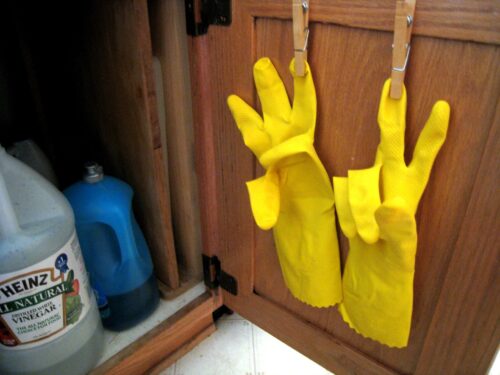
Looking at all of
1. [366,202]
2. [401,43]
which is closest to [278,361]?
[366,202]

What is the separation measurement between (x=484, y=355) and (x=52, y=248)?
2.56 feet

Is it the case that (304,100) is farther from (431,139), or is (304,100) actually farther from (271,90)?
(431,139)

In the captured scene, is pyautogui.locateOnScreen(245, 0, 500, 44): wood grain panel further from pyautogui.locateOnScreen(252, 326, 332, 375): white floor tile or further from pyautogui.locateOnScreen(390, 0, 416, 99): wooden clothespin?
pyautogui.locateOnScreen(252, 326, 332, 375): white floor tile

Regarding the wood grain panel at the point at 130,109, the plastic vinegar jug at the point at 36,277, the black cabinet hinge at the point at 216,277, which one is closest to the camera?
the plastic vinegar jug at the point at 36,277

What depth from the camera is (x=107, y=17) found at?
811 millimetres

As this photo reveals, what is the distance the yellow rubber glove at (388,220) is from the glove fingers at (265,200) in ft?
0.39

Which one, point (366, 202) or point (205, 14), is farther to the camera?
point (205, 14)

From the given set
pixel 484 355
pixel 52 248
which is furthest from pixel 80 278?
pixel 484 355

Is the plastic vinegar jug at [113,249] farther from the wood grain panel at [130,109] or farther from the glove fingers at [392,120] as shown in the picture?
the glove fingers at [392,120]

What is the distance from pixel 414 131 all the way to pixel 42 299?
731mm

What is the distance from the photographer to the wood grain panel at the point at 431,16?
449mm

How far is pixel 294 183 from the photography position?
71cm

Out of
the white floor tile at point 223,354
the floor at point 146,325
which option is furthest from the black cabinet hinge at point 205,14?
the white floor tile at point 223,354

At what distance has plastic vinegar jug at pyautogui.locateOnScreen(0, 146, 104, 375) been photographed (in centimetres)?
68
